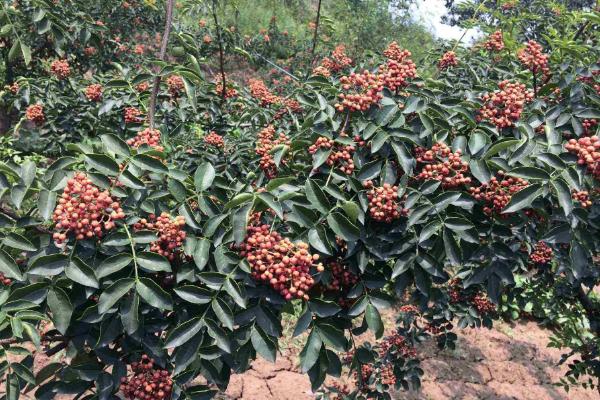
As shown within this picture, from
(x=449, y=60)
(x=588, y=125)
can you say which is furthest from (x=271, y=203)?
(x=449, y=60)

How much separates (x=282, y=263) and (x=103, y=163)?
61cm

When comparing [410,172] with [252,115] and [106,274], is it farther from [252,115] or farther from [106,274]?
[252,115]

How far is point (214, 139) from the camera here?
2.71 metres

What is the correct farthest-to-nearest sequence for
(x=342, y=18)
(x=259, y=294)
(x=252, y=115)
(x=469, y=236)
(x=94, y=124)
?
1. (x=342, y=18)
2. (x=94, y=124)
3. (x=252, y=115)
4. (x=469, y=236)
5. (x=259, y=294)

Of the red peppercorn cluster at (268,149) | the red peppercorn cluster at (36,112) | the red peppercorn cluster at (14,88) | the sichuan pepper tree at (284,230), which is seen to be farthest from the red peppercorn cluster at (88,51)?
the sichuan pepper tree at (284,230)

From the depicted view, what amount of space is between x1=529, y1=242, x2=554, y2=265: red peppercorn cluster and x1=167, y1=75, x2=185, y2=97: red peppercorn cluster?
236 cm

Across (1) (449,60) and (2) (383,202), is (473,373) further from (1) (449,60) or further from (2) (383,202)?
(2) (383,202)

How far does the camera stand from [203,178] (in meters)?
1.57

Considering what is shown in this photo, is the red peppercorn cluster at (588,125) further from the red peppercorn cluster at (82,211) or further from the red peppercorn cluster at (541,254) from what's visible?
the red peppercorn cluster at (82,211)

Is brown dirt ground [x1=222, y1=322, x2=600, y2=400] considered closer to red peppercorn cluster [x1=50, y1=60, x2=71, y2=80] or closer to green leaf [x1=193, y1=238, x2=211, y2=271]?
green leaf [x1=193, y1=238, x2=211, y2=271]

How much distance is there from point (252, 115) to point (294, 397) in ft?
8.01

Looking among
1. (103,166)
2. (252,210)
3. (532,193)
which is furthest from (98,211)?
(532,193)

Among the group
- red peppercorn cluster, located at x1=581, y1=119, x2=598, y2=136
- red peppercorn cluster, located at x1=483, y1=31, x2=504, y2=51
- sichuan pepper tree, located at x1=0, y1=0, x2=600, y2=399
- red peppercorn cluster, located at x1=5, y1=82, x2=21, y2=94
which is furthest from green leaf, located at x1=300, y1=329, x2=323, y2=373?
red peppercorn cluster, located at x1=5, y1=82, x2=21, y2=94

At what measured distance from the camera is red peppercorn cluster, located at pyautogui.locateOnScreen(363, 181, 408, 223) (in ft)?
4.95
